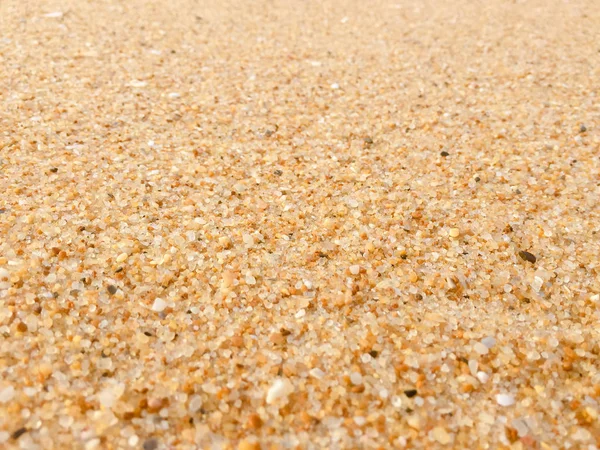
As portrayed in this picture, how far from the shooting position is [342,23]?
4.44m

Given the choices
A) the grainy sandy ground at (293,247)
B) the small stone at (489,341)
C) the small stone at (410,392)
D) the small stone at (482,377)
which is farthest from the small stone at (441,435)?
the small stone at (489,341)

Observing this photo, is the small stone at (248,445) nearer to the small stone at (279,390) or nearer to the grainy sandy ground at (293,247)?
the grainy sandy ground at (293,247)

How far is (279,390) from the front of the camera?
1598 mm

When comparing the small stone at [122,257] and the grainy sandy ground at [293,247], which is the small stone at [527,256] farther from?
the small stone at [122,257]

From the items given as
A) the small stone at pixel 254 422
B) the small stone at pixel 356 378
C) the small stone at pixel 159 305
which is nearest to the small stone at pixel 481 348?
the small stone at pixel 356 378

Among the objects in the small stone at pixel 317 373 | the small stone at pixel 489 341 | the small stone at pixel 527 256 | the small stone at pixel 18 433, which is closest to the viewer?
the small stone at pixel 18 433

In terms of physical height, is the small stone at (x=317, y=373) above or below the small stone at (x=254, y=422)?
above

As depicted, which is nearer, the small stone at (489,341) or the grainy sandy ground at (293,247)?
the grainy sandy ground at (293,247)

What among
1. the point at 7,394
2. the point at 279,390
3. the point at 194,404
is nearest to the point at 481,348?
the point at 279,390

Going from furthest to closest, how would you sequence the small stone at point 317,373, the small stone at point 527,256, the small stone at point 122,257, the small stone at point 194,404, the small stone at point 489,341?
1. the small stone at point 527,256
2. the small stone at point 122,257
3. the small stone at point 489,341
4. the small stone at point 317,373
5. the small stone at point 194,404

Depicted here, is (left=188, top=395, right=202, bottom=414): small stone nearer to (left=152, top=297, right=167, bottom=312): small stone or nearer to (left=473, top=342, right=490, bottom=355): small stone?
(left=152, top=297, right=167, bottom=312): small stone

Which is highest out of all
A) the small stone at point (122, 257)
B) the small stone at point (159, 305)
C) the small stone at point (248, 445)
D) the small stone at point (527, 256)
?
the small stone at point (122, 257)

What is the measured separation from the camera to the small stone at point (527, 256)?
2.09 metres

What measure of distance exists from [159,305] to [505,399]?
116 centimetres
